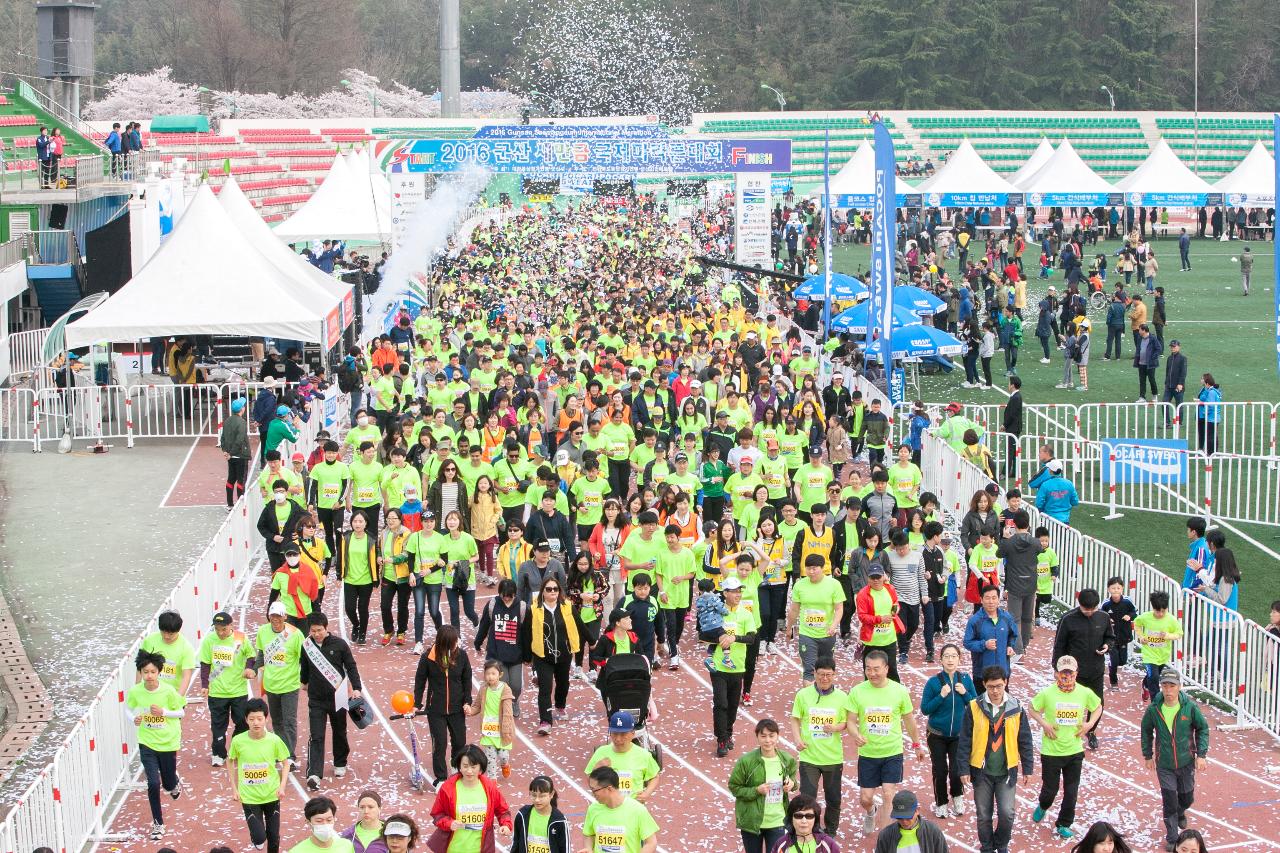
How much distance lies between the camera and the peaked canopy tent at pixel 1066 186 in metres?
46.7

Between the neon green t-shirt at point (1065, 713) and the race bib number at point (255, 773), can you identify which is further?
the neon green t-shirt at point (1065, 713)

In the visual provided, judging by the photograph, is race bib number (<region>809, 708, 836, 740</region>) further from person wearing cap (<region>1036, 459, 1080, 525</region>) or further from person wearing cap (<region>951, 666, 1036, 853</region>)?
person wearing cap (<region>1036, 459, 1080, 525</region>)

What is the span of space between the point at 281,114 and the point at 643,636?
245 ft

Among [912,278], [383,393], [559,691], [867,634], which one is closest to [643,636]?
[559,691]

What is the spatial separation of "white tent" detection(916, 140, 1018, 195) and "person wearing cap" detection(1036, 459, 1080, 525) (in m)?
32.2

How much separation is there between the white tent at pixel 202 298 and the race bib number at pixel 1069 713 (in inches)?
628

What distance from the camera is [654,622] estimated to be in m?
14.3

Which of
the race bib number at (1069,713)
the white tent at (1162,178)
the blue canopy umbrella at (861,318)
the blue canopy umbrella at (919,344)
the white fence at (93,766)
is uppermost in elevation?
the white tent at (1162,178)

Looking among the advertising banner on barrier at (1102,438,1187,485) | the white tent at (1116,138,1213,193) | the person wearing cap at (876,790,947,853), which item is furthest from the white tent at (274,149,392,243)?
the person wearing cap at (876,790,947,853)

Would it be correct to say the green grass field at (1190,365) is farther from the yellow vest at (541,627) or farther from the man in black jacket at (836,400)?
the yellow vest at (541,627)

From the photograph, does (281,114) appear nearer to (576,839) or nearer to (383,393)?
(383,393)

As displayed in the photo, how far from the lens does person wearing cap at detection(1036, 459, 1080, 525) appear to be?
16375 millimetres

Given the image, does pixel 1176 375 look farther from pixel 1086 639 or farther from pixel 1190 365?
pixel 1086 639

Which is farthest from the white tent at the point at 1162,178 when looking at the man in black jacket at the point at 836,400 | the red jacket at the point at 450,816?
the red jacket at the point at 450,816
